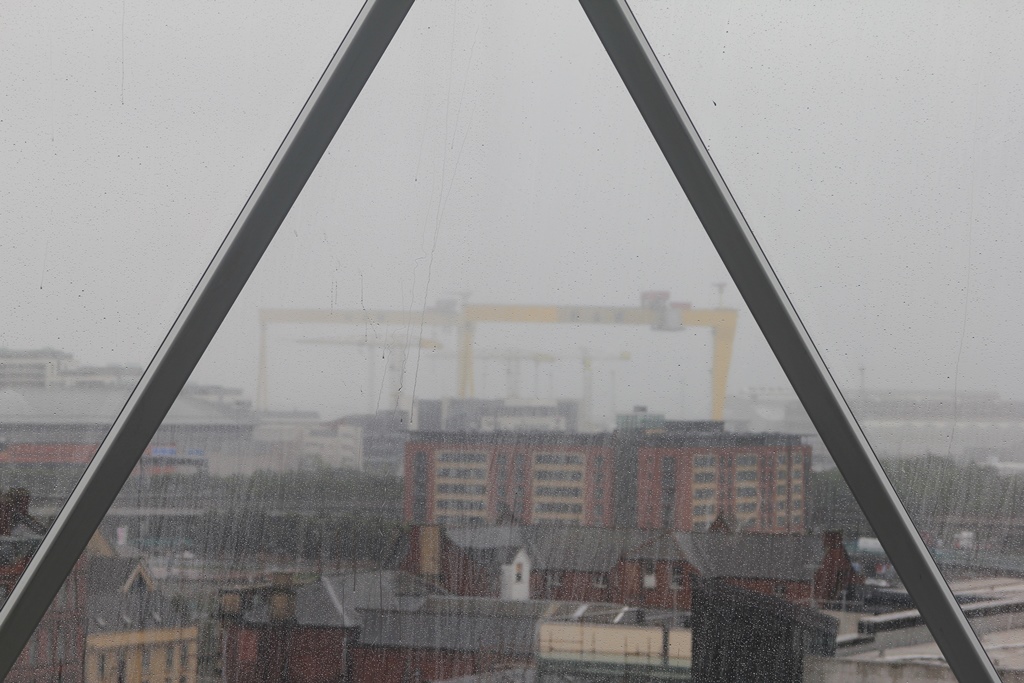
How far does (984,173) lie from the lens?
8.09 ft

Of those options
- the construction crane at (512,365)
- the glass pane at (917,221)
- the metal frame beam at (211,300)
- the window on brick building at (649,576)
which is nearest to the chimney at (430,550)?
the construction crane at (512,365)

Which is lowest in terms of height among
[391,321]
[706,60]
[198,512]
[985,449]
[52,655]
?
[52,655]

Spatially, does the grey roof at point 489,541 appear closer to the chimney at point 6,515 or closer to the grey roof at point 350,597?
the grey roof at point 350,597

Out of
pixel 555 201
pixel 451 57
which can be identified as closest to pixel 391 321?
pixel 555 201

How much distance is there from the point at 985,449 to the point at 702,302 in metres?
0.94

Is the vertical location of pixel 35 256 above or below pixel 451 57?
below

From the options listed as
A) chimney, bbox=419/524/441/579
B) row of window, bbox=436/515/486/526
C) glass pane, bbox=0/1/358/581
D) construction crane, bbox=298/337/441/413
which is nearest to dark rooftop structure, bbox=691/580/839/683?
row of window, bbox=436/515/486/526

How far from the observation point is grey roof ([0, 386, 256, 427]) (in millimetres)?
2625

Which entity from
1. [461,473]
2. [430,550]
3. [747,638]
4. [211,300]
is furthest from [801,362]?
[211,300]

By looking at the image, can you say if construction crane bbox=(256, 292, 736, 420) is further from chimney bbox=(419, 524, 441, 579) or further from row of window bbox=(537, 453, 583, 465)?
chimney bbox=(419, 524, 441, 579)

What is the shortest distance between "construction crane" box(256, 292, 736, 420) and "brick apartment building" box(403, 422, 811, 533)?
16 cm

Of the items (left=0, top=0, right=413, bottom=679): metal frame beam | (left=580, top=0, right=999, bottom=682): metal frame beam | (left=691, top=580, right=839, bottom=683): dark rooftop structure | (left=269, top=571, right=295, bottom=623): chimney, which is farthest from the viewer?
(left=269, top=571, right=295, bottom=623): chimney

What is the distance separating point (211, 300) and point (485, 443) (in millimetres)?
932

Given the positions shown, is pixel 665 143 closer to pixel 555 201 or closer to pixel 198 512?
pixel 555 201
